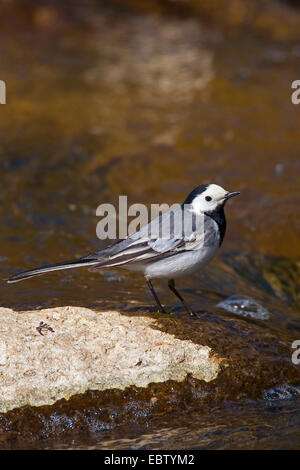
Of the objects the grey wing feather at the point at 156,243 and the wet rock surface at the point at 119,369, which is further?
the grey wing feather at the point at 156,243

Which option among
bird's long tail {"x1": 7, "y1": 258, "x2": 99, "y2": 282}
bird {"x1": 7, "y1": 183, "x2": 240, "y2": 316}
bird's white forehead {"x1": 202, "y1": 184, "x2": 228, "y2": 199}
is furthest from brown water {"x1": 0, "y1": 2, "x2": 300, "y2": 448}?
bird's white forehead {"x1": 202, "y1": 184, "x2": 228, "y2": 199}

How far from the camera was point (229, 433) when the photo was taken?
5012 mm

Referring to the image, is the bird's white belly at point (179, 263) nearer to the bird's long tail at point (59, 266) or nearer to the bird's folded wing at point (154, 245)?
the bird's folded wing at point (154, 245)

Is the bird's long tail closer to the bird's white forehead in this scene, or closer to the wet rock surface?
the wet rock surface

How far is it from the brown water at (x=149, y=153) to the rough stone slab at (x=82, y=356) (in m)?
0.36

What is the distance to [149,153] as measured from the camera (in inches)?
434

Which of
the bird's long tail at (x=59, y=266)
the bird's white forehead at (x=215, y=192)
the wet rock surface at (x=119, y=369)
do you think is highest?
the bird's white forehead at (x=215, y=192)

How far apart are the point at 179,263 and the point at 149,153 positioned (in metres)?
5.36

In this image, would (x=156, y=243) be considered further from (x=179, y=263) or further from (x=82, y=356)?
(x=82, y=356)

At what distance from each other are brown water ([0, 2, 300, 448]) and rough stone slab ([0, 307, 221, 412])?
14.0 inches

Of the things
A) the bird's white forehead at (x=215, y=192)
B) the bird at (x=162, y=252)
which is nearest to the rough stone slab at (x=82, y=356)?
the bird at (x=162, y=252)

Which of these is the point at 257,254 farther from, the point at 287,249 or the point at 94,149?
the point at 94,149

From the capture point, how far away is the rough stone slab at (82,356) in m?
5.03

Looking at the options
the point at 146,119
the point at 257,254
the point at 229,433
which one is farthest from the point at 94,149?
the point at 229,433
